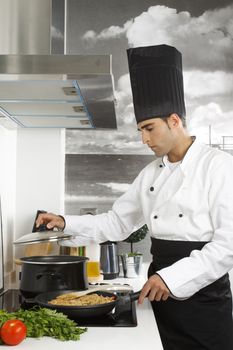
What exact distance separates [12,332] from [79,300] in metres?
0.36

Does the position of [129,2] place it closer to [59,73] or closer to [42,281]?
[59,73]

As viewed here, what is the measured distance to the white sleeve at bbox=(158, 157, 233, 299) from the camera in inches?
59.7

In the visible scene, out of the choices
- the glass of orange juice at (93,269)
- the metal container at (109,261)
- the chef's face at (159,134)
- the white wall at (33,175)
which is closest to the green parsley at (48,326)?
the chef's face at (159,134)

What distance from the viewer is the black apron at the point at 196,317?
1648 millimetres

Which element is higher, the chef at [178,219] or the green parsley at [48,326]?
the chef at [178,219]

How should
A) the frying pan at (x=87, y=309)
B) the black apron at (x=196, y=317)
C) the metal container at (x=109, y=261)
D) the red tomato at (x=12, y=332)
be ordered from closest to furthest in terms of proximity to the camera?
the red tomato at (x=12, y=332), the frying pan at (x=87, y=309), the black apron at (x=196, y=317), the metal container at (x=109, y=261)

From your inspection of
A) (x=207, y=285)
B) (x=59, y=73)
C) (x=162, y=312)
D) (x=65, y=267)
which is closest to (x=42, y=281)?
(x=65, y=267)

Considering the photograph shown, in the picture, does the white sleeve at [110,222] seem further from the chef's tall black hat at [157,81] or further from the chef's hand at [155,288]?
the chef's hand at [155,288]

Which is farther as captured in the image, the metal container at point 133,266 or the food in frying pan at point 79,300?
the metal container at point 133,266

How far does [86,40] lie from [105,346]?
1958mm

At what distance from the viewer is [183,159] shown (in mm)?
1774

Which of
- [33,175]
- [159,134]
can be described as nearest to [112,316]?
[159,134]

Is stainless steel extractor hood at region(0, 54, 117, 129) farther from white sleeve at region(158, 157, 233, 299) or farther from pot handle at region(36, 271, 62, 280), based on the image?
pot handle at region(36, 271, 62, 280)

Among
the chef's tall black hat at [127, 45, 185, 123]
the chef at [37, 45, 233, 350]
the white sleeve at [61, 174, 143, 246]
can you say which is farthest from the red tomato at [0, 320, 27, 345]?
the chef's tall black hat at [127, 45, 185, 123]
